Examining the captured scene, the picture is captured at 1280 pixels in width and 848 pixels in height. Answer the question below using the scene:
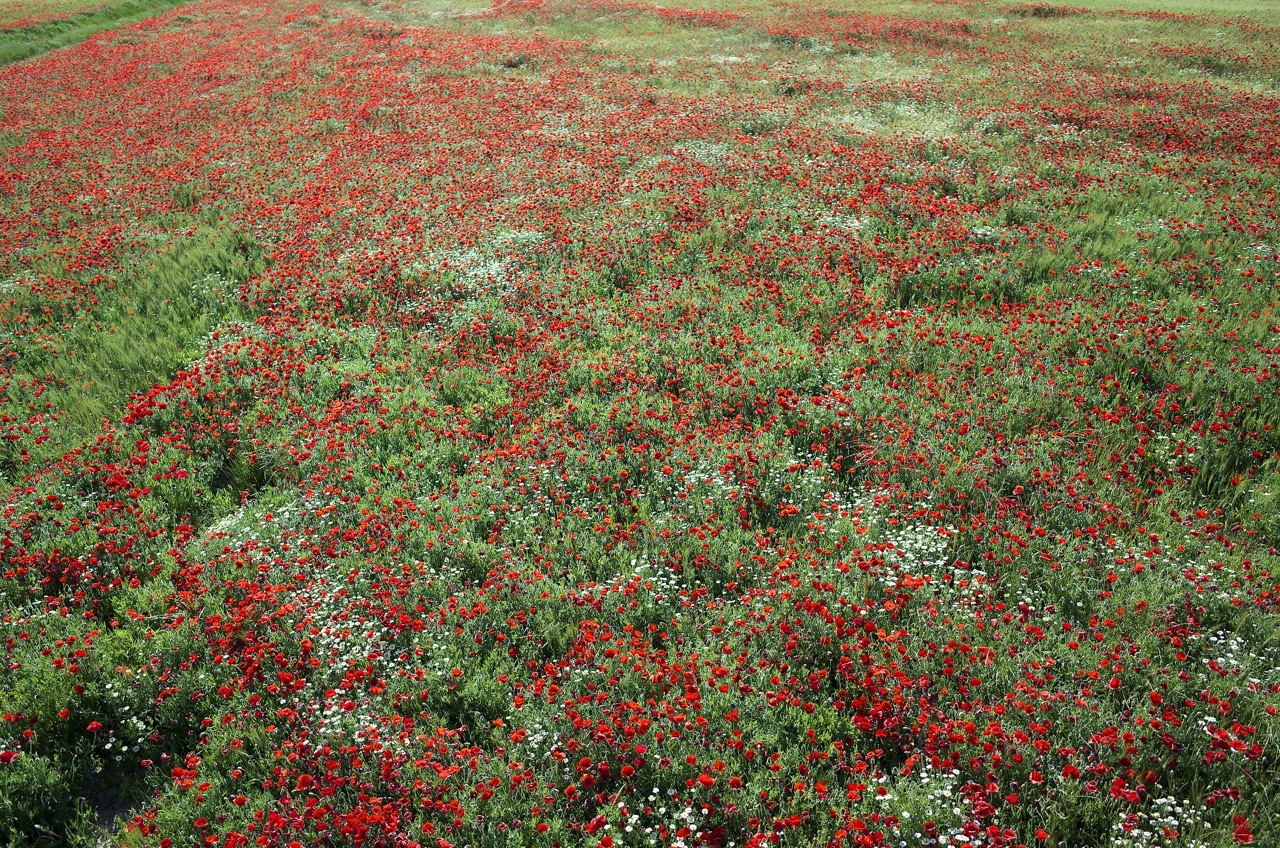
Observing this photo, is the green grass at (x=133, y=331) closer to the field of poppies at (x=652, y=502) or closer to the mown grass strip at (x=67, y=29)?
the field of poppies at (x=652, y=502)

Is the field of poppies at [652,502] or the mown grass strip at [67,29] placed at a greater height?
the mown grass strip at [67,29]

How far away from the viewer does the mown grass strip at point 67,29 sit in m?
36.6

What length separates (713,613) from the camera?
6.68 meters

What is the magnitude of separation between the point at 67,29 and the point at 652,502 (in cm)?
5087

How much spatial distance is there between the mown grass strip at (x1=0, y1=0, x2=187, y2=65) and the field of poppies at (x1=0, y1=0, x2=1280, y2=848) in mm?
26899

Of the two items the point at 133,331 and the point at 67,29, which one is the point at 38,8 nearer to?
the point at 67,29

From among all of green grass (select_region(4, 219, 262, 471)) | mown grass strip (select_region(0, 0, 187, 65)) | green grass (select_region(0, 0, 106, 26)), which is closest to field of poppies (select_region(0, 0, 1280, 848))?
green grass (select_region(4, 219, 262, 471))

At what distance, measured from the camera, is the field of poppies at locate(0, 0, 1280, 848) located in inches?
208

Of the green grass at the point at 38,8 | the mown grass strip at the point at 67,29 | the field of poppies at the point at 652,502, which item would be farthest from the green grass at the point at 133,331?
the green grass at the point at 38,8

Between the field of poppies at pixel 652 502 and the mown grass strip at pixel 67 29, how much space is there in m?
26.9

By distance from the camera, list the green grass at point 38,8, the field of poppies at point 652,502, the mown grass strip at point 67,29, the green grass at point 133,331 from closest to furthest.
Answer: the field of poppies at point 652,502 < the green grass at point 133,331 < the mown grass strip at point 67,29 < the green grass at point 38,8

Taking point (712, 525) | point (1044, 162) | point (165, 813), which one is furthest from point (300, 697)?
point (1044, 162)

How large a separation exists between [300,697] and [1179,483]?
→ 878 cm

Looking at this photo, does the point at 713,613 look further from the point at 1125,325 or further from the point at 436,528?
the point at 1125,325
